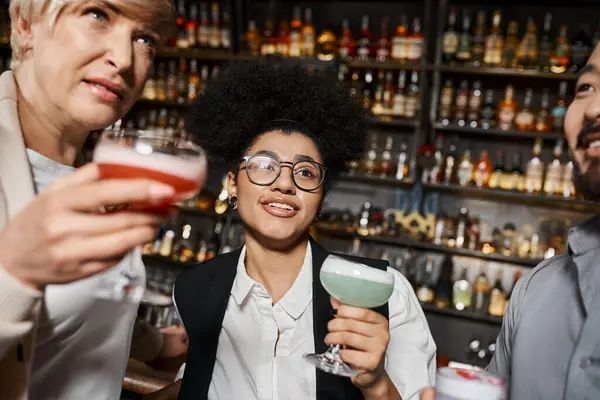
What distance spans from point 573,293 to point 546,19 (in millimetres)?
2730

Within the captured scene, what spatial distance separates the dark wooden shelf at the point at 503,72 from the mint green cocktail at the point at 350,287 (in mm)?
2615

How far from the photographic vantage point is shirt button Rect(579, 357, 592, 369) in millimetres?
1184

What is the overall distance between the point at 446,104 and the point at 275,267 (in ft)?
7.67

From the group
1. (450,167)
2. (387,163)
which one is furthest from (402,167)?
(450,167)

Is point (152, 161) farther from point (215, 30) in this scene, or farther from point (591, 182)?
point (215, 30)

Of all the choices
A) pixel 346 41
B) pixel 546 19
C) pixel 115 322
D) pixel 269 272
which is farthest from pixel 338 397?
pixel 546 19

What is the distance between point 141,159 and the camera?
2.57ft

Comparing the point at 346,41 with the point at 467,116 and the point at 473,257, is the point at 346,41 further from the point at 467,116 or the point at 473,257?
the point at 473,257

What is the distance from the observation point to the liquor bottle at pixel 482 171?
3.48m

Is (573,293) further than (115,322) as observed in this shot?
Yes

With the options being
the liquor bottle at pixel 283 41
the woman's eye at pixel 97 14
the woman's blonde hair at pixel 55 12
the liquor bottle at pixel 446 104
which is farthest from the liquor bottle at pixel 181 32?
the woman's eye at pixel 97 14

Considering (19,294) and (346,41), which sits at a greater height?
(346,41)

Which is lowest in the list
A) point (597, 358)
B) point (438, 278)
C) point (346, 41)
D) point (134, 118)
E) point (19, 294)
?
point (438, 278)

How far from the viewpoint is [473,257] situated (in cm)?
364
